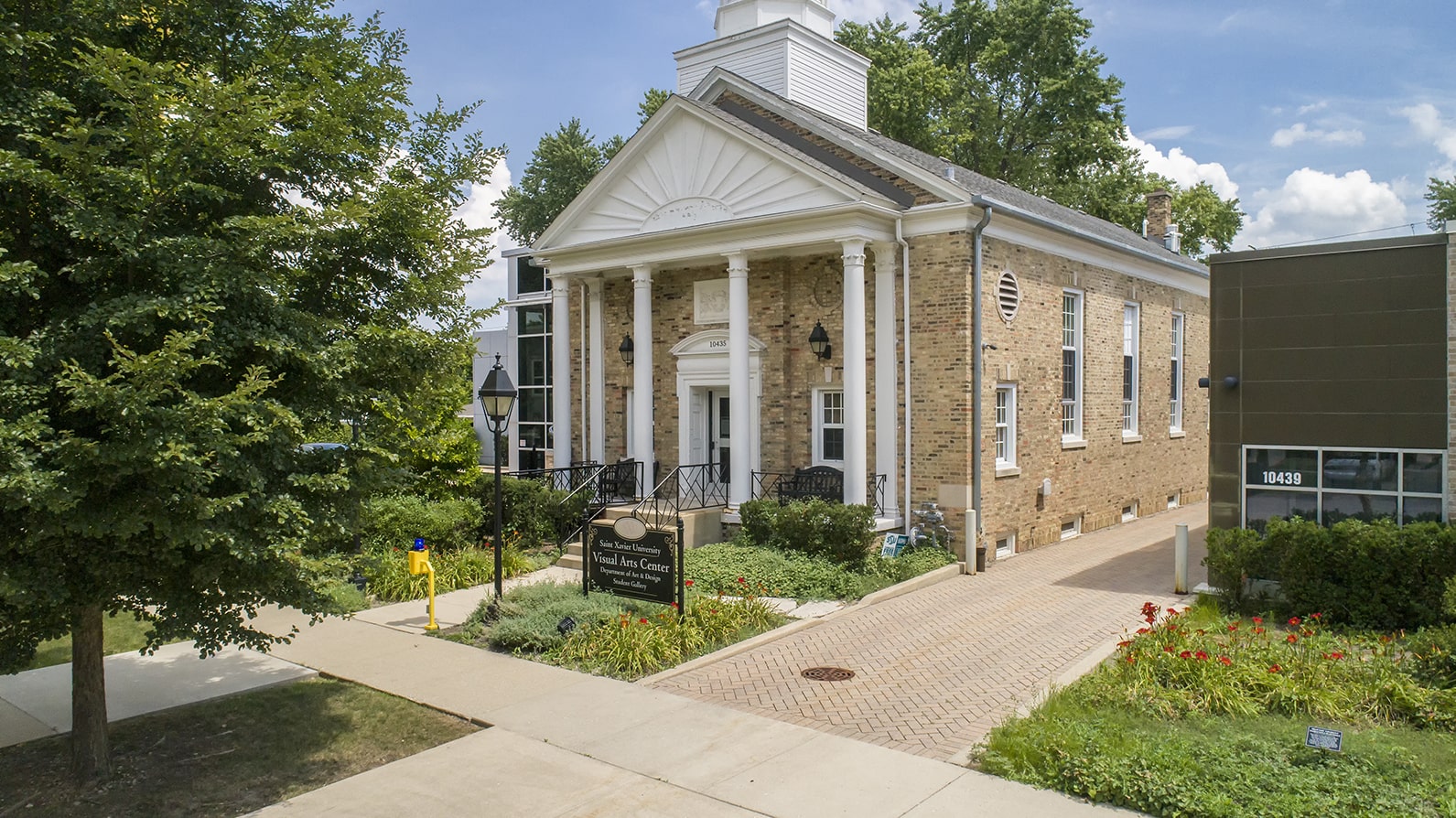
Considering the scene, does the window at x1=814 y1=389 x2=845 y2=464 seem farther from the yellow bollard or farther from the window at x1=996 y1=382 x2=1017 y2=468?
the yellow bollard

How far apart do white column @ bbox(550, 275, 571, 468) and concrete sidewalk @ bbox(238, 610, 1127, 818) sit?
1059 centimetres

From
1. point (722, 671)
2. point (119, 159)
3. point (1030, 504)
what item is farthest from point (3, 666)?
point (1030, 504)

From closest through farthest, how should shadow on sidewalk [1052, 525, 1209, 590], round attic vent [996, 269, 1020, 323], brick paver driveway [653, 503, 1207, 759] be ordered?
1. brick paver driveway [653, 503, 1207, 759]
2. shadow on sidewalk [1052, 525, 1209, 590]
3. round attic vent [996, 269, 1020, 323]

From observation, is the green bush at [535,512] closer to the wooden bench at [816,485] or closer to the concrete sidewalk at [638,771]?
the wooden bench at [816,485]

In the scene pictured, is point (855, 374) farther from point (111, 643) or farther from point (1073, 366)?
point (111, 643)

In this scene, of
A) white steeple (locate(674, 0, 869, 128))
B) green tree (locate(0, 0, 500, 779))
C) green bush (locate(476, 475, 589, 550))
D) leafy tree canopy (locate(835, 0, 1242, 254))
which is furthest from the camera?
leafy tree canopy (locate(835, 0, 1242, 254))

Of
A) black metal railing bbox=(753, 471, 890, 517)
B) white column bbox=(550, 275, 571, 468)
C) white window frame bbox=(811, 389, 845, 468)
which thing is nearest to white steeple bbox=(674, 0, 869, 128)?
white column bbox=(550, 275, 571, 468)

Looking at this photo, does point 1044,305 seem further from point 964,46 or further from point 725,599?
point 964,46

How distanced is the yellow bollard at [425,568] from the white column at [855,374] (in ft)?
21.1

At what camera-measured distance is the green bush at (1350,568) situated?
10.2 meters

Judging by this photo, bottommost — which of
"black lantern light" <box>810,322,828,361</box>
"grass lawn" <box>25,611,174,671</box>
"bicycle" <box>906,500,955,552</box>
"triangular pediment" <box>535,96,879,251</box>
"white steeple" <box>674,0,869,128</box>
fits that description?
"grass lawn" <box>25,611,174,671</box>

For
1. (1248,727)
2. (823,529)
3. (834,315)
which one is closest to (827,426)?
(834,315)

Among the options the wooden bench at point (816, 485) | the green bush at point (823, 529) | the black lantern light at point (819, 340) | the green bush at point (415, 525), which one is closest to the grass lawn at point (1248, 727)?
the green bush at point (823, 529)

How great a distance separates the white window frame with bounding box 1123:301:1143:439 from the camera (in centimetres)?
2102
